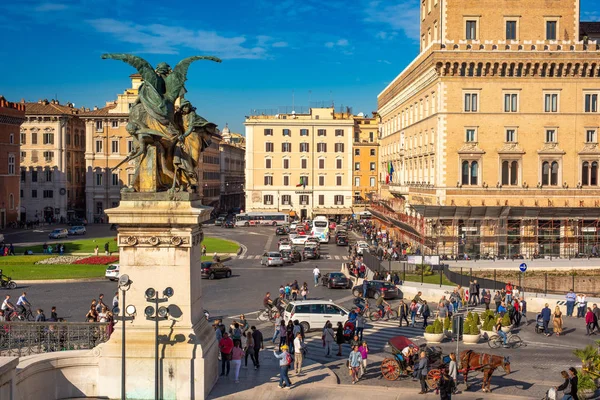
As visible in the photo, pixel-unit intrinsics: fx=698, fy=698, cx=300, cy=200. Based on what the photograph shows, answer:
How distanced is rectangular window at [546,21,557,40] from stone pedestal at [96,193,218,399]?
48442 millimetres

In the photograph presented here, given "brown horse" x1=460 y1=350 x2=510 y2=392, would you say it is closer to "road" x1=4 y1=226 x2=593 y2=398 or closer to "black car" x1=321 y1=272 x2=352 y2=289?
"road" x1=4 y1=226 x2=593 y2=398

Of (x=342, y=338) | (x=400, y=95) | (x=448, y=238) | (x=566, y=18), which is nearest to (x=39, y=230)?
(x=400, y=95)

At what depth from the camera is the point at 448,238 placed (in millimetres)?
55062

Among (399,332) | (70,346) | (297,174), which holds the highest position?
(297,174)

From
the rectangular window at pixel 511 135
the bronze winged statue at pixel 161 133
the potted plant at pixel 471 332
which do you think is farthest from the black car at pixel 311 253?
the bronze winged statue at pixel 161 133

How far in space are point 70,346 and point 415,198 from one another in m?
50.0

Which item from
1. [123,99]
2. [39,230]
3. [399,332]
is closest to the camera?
[399,332]

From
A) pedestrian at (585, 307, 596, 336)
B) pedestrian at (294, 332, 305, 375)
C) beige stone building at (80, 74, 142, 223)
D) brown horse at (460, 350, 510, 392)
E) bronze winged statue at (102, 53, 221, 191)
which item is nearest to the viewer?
bronze winged statue at (102, 53, 221, 191)

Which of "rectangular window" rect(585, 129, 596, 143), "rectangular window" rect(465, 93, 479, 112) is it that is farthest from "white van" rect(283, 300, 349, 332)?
"rectangular window" rect(585, 129, 596, 143)

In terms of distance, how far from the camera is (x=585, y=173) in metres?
56.8

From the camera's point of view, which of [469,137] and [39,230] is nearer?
[469,137]

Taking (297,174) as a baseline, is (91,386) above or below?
below

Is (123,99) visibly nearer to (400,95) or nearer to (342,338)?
(400,95)

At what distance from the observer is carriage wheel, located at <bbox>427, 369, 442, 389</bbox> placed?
20.2m
